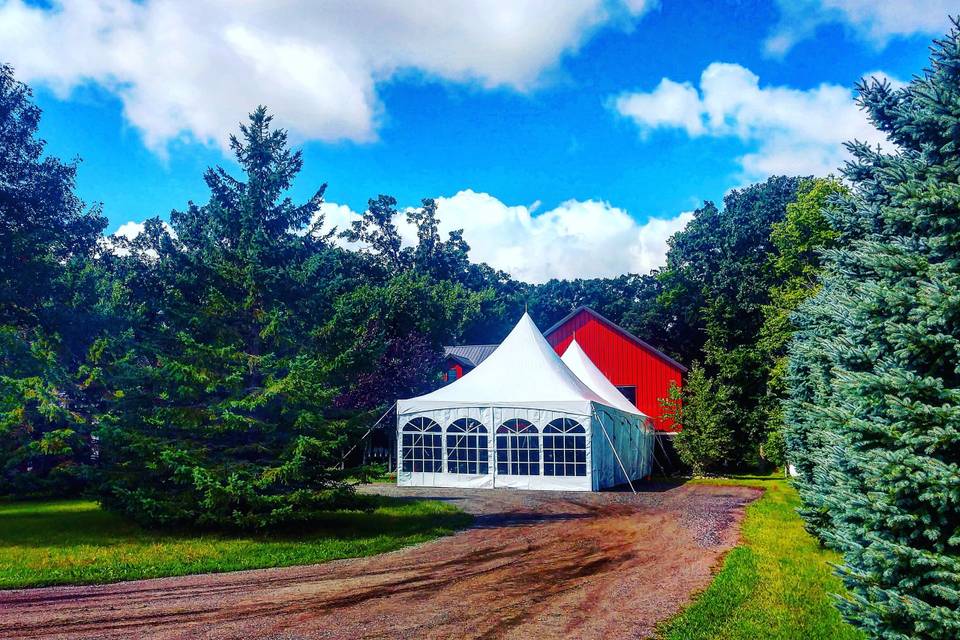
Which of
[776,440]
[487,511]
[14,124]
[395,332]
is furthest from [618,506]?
[14,124]

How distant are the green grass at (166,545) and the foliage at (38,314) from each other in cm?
347

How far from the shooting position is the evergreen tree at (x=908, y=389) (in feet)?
13.2

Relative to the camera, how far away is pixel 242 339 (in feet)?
Result: 38.1

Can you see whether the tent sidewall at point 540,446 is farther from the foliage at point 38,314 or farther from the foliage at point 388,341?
the foliage at point 38,314

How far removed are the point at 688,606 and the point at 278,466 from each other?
6.55m

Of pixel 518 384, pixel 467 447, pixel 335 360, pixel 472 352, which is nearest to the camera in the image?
pixel 335 360

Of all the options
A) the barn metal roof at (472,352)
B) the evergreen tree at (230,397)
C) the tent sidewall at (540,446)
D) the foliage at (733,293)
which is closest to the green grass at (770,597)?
the evergreen tree at (230,397)

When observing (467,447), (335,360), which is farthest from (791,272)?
(335,360)

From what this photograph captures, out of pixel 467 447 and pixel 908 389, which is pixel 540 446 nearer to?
pixel 467 447

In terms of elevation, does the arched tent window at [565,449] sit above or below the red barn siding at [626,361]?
below

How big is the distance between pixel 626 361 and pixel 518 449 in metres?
14.8

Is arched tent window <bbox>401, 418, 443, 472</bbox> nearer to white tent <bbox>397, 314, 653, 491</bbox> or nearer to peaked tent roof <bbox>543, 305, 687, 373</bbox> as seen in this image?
white tent <bbox>397, 314, 653, 491</bbox>

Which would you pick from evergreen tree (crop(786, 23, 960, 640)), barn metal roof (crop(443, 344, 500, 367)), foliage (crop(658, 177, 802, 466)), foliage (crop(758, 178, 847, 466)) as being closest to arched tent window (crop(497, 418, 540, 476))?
foliage (crop(758, 178, 847, 466))

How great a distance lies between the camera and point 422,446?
20.0m
